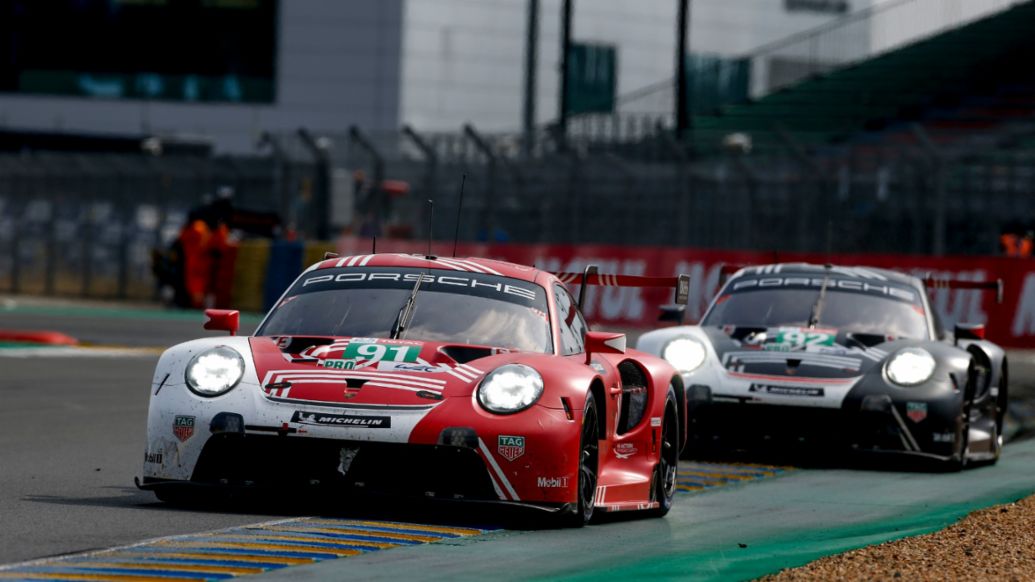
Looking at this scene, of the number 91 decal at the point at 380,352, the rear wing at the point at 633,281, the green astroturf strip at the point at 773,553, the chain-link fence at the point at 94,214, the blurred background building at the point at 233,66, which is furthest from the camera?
the blurred background building at the point at 233,66

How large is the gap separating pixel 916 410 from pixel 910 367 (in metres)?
0.30

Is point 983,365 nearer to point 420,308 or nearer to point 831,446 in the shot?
point 831,446

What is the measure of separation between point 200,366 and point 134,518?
708 millimetres

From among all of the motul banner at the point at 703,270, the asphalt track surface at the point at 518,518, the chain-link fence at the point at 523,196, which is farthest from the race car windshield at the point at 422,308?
the chain-link fence at the point at 523,196

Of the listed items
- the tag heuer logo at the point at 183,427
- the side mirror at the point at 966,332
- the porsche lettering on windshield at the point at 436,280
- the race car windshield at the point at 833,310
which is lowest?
the tag heuer logo at the point at 183,427

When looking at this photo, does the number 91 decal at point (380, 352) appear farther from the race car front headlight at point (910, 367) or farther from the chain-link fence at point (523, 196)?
the chain-link fence at point (523, 196)

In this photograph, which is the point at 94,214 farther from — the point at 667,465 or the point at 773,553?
the point at 773,553

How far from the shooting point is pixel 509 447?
7383mm

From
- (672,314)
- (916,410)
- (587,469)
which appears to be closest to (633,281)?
(587,469)

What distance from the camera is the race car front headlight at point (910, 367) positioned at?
11266 millimetres

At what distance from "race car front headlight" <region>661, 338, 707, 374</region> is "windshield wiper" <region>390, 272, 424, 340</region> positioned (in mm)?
3371

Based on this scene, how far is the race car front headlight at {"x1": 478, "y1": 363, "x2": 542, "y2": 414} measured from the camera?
748 cm

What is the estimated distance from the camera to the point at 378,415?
7.41 meters

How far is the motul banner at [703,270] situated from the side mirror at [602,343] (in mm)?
12185
